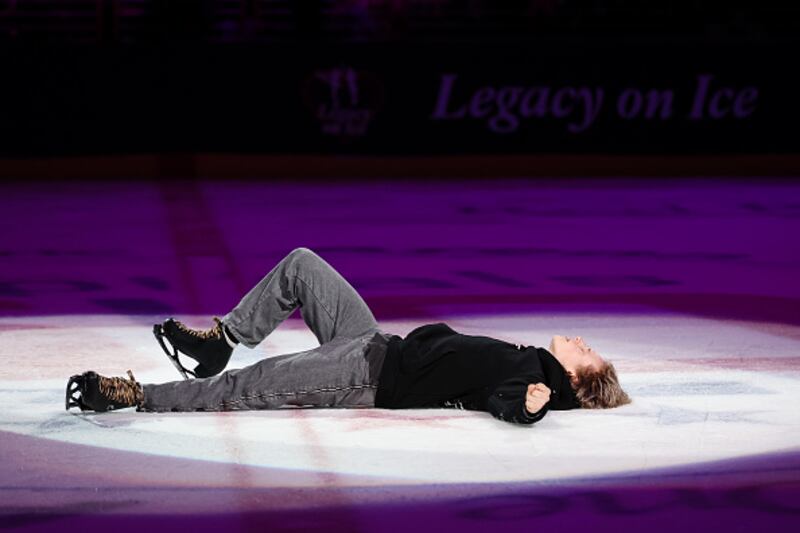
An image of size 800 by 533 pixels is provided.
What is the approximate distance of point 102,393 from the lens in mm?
5836

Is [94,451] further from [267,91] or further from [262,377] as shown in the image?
[267,91]

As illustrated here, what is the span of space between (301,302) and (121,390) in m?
0.89

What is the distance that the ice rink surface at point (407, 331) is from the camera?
15.8 feet

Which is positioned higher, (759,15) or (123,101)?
(759,15)

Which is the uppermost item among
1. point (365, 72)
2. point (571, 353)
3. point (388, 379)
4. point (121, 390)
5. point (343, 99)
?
point (365, 72)

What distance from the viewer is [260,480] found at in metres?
5.05

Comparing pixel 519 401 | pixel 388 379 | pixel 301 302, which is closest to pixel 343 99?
pixel 301 302

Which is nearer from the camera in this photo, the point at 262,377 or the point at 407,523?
the point at 407,523

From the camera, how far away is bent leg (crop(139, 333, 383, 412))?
5.93 metres

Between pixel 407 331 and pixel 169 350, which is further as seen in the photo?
pixel 407 331

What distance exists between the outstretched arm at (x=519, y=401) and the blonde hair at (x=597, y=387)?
32 cm

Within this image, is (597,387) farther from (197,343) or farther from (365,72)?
(365,72)

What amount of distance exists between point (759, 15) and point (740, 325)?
32.9 ft

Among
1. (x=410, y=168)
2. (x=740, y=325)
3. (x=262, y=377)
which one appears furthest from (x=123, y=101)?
(x=262, y=377)
